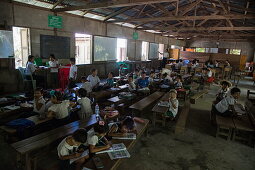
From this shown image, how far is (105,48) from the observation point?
12.7 m

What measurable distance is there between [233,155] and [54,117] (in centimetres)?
402

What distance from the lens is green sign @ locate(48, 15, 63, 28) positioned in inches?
340

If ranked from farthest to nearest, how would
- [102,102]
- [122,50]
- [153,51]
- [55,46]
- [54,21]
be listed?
[153,51]
[122,50]
[55,46]
[54,21]
[102,102]

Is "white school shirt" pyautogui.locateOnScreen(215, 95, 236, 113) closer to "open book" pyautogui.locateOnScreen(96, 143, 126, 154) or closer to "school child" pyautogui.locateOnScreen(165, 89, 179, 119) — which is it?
"school child" pyautogui.locateOnScreen(165, 89, 179, 119)

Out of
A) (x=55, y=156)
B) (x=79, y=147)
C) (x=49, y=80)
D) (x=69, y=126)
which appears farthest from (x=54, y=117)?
(x=49, y=80)

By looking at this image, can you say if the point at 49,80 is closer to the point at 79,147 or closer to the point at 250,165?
the point at 79,147

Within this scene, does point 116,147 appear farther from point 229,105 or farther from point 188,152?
point 229,105

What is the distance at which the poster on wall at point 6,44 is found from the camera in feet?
22.9

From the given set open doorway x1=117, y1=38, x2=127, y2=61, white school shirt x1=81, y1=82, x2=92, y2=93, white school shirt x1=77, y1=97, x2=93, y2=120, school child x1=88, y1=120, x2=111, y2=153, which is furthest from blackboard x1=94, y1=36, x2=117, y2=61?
school child x1=88, y1=120, x2=111, y2=153

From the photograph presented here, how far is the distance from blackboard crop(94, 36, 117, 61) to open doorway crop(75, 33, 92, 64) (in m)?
0.47

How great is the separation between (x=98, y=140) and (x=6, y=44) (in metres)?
6.56

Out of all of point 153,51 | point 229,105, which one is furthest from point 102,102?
point 153,51

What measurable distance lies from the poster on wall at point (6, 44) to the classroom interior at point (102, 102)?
4cm

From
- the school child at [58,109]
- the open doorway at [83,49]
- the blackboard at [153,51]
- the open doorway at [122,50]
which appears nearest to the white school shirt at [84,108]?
the school child at [58,109]
